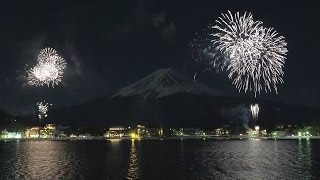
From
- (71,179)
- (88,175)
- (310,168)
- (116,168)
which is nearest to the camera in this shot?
(71,179)

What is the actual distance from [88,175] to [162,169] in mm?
11204

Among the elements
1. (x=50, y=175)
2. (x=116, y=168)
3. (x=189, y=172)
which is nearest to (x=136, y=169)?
(x=116, y=168)

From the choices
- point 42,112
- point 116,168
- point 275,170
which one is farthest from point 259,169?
point 42,112

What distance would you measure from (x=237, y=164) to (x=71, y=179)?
85.6 feet

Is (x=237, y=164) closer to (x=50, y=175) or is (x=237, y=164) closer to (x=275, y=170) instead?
(x=275, y=170)

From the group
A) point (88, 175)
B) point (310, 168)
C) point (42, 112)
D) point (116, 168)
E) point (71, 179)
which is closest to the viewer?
point (71, 179)

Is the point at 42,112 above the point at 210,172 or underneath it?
above

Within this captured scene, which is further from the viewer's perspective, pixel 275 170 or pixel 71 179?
pixel 275 170

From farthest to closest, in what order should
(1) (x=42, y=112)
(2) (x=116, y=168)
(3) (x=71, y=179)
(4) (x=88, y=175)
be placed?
1. (1) (x=42, y=112)
2. (2) (x=116, y=168)
3. (4) (x=88, y=175)
4. (3) (x=71, y=179)

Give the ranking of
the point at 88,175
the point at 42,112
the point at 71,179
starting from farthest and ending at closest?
the point at 42,112 < the point at 88,175 < the point at 71,179

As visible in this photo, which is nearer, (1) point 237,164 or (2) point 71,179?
(2) point 71,179

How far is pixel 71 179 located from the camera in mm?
50094

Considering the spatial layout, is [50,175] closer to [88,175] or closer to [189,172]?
[88,175]

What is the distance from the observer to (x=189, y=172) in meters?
56.7
